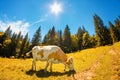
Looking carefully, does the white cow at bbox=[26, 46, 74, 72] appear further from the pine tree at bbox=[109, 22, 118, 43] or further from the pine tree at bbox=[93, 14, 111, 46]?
the pine tree at bbox=[109, 22, 118, 43]

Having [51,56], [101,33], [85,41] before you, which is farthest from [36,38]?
[51,56]

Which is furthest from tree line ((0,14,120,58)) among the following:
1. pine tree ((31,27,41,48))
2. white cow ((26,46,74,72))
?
white cow ((26,46,74,72))

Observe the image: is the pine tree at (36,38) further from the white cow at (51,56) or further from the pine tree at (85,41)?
the white cow at (51,56)

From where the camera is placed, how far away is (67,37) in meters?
86.1

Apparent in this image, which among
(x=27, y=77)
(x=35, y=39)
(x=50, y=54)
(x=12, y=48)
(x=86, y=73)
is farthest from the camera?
(x=12, y=48)

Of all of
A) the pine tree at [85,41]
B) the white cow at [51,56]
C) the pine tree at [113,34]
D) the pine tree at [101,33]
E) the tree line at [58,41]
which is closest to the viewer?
the white cow at [51,56]

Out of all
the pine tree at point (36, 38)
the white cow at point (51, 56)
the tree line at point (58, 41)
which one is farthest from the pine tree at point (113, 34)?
the white cow at point (51, 56)

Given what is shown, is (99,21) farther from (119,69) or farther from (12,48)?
(119,69)

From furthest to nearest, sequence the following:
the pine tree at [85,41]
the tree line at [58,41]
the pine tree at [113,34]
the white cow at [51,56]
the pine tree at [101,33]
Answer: the pine tree at [85,41]
the tree line at [58,41]
the pine tree at [113,34]
the pine tree at [101,33]
the white cow at [51,56]

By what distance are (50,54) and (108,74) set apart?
8015 millimetres

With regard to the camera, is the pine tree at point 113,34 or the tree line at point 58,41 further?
the tree line at point 58,41

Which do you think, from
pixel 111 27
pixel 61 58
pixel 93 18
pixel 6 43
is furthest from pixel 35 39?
pixel 61 58

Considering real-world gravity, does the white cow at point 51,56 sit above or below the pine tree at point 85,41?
below

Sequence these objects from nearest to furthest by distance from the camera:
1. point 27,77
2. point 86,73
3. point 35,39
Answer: point 27,77
point 86,73
point 35,39
